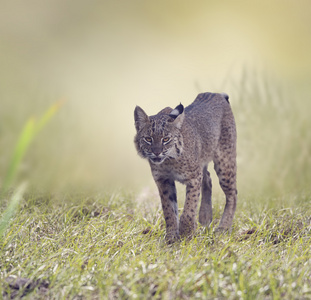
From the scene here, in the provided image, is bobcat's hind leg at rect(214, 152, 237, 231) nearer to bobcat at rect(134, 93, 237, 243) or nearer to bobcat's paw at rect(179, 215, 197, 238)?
bobcat at rect(134, 93, 237, 243)

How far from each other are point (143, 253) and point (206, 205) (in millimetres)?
2174

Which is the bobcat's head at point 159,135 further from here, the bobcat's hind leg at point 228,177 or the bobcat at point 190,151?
the bobcat's hind leg at point 228,177

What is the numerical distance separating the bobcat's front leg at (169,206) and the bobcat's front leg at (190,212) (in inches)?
3.8

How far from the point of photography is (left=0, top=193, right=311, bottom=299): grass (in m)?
3.95

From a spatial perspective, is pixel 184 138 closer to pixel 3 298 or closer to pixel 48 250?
pixel 48 250

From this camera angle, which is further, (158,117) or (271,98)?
(271,98)

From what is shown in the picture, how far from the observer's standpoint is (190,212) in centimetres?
595

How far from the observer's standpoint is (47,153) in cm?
877

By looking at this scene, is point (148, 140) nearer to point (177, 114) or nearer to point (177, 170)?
point (177, 114)

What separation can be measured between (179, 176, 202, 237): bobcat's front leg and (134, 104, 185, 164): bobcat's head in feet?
1.50

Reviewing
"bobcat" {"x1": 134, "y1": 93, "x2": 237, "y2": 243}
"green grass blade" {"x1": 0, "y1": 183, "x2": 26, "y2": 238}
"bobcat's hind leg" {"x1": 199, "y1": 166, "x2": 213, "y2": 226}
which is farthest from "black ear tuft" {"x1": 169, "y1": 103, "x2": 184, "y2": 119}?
"green grass blade" {"x1": 0, "y1": 183, "x2": 26, "y2": 238}

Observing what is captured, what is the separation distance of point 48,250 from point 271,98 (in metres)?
5.22

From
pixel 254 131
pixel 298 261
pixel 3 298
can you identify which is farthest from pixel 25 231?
pixel 254 131

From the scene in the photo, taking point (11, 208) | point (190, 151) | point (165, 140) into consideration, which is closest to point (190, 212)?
point (190, 151)
